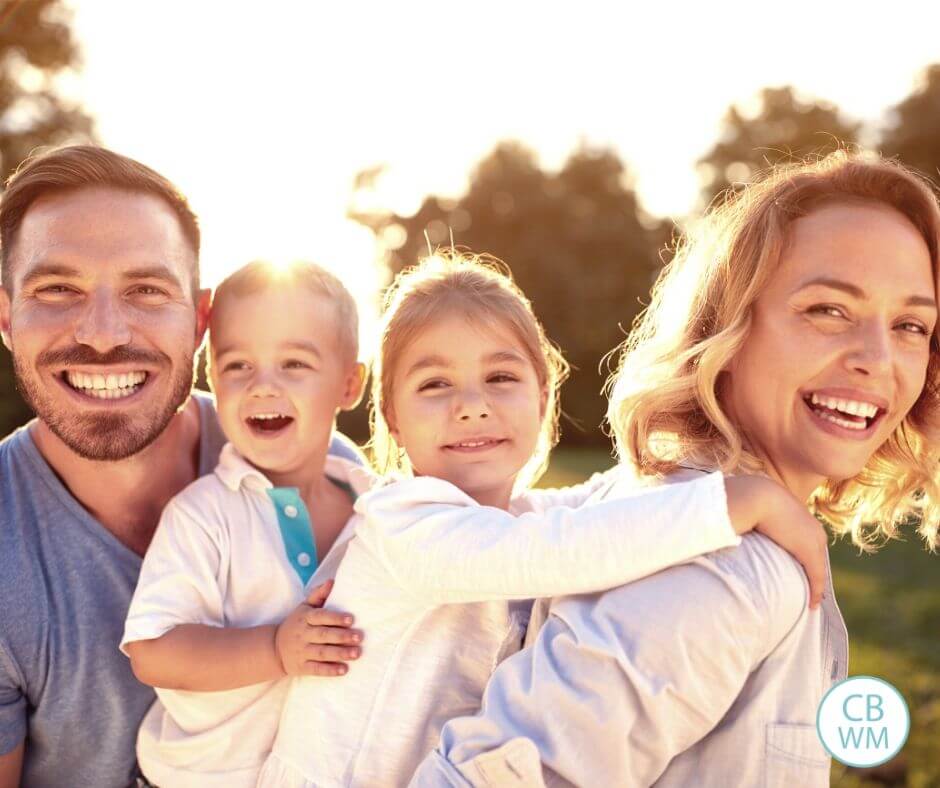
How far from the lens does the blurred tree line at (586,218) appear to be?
3141 cm

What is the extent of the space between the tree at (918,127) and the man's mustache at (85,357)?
1509 inches

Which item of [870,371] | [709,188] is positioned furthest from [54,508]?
[709,188]

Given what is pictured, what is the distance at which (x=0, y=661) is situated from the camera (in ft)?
10.2

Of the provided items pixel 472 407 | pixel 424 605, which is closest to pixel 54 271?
pixel 472 407

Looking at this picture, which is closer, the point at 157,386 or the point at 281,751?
the point at 281,751

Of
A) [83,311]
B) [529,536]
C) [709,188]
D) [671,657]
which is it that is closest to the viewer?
[671,657]

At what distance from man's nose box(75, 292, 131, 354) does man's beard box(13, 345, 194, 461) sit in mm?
35

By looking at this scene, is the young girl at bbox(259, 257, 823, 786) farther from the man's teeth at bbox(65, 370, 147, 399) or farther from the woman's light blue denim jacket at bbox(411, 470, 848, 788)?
the man's teeth at bbox(65, 370, 147, 399)

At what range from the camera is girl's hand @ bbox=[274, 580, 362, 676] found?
2547mm

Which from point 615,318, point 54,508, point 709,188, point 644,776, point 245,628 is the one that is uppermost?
point 709,188

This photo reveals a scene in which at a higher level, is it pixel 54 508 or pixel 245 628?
pixel 54 508

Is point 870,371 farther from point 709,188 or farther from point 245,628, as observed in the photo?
point 709,188

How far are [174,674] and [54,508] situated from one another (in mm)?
907

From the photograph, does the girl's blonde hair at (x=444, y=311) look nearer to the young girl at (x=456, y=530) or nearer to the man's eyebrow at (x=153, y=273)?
the young girl at (x=456, y=530)
